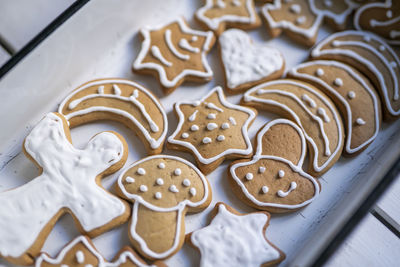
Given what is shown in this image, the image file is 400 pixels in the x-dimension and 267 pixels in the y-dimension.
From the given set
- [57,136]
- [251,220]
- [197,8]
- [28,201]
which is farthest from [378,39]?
[28,201]

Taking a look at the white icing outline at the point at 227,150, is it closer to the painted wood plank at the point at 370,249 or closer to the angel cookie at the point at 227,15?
the angel cookie at the point at 227,15

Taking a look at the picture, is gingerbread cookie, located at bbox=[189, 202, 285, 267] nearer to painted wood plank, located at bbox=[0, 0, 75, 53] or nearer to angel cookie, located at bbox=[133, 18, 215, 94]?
angel cookie, located at bbox=[133, 18, 215, 94]

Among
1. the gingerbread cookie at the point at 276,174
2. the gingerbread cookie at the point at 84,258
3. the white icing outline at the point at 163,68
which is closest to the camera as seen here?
the gingerbread cookie at the point at 84,258

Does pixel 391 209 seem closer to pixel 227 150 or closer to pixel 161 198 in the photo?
pixel 227 150

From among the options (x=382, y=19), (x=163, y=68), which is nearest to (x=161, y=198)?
(x=163, y=68)

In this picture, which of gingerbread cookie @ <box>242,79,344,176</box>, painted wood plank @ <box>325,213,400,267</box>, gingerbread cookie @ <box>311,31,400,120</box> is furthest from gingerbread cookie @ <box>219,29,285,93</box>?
painted wood plank @ <box>325,213,400,267</box>

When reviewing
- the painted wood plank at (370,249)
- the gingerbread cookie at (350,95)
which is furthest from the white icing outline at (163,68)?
the painted wood plank at (370,249)
